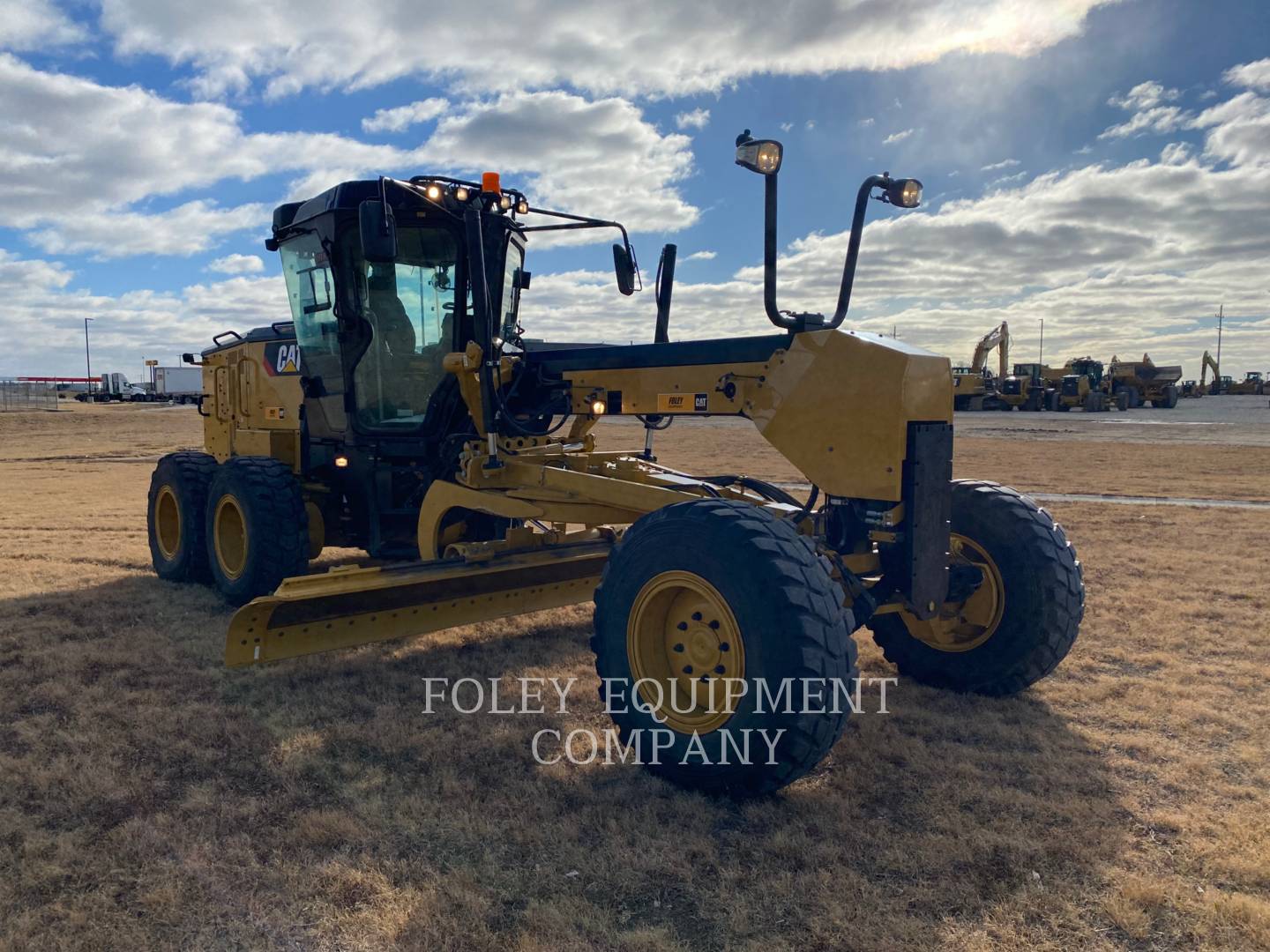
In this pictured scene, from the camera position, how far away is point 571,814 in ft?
11.4

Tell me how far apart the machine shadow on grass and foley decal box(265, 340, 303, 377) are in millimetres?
3153

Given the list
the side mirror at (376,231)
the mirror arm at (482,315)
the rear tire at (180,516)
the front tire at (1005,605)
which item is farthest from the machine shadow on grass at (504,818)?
the side mirror at (376,231)

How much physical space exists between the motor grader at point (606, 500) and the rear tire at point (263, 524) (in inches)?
0.8

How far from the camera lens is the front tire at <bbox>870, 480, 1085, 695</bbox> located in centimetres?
455

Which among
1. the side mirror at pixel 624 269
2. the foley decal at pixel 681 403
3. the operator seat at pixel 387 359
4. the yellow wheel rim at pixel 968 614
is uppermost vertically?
the side mirror at pixel 624 269

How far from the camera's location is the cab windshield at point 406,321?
20.6 ft

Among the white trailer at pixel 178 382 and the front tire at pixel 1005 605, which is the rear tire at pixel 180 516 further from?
the white trailer at pixel 178 382

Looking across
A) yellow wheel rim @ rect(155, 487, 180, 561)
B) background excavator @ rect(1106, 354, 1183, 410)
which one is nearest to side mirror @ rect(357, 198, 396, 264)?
yellow wheel rim @ rect(155, 487, 180, 561)

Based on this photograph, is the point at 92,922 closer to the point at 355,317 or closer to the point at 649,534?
the point at 649,534

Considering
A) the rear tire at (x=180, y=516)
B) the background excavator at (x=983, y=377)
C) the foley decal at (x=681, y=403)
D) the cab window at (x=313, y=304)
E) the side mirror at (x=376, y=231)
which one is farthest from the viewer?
the background excavator at (x=983, y=377)

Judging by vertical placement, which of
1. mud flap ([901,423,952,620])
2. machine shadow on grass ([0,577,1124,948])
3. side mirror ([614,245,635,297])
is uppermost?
side mirror ([614,245,635,297])

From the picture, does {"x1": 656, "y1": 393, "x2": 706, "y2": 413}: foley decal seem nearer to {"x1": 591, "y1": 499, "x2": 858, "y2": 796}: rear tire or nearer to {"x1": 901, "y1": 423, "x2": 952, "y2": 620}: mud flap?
{"x1": 591, "y1": 499, "x2": 858, "y2": 796}: rear tire

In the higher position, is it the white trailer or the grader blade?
the white trailer

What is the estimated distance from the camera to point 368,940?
8.95 feet
